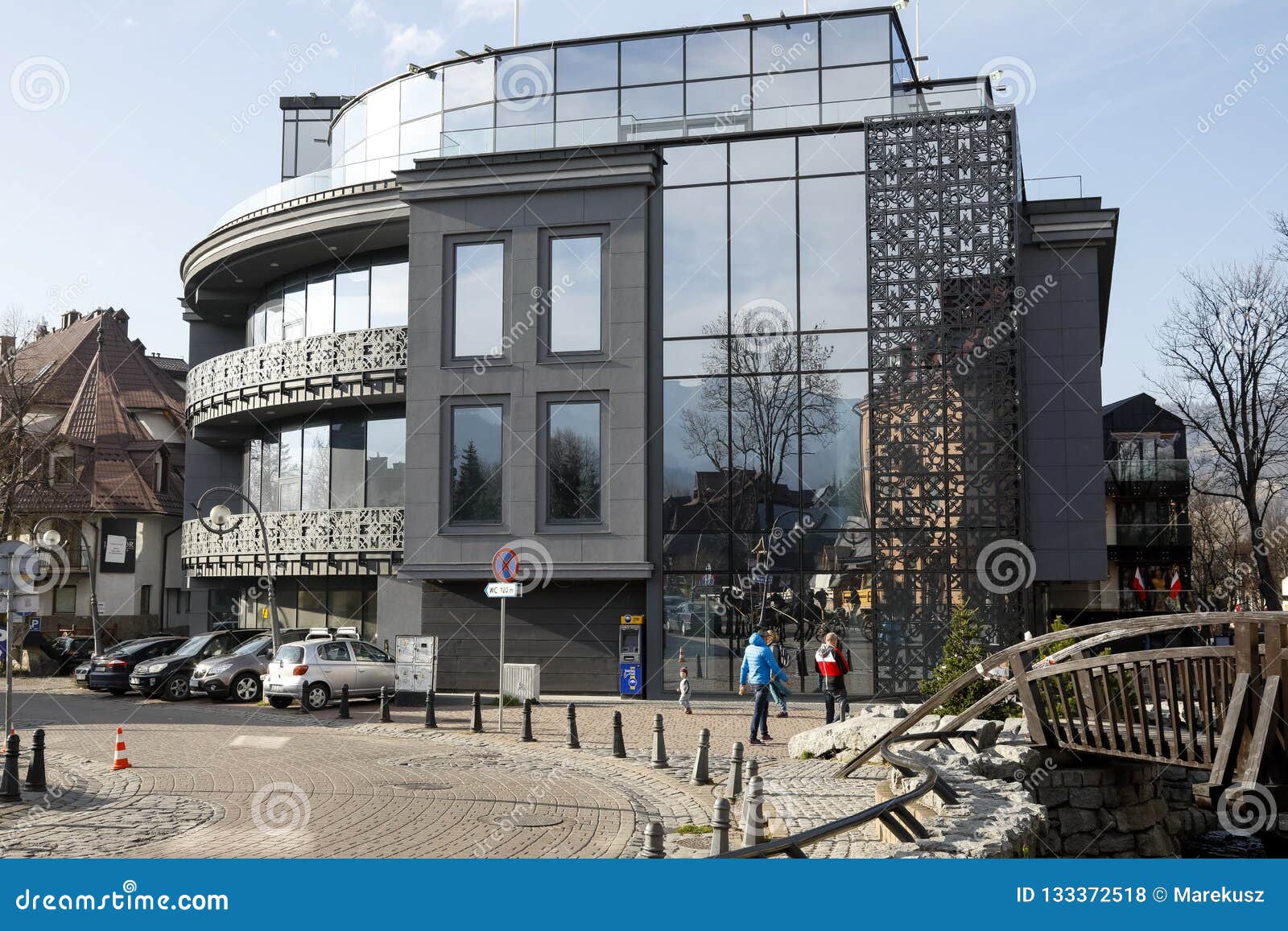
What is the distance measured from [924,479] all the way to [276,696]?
49.9ft

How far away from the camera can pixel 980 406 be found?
1053 inches

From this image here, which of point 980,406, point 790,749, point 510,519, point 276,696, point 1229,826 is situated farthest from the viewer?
point 510,519

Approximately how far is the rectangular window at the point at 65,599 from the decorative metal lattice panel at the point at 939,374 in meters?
37.4

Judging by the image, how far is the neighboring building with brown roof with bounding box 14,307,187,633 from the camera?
47.9 metres

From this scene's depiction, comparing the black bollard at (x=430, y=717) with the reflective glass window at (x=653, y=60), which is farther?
the reflective glass window at (x=653, y=60)

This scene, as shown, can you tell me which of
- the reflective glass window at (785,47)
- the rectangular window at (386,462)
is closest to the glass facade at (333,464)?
the rectangular window at (386,462)

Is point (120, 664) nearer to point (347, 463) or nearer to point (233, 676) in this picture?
point (233, 676)

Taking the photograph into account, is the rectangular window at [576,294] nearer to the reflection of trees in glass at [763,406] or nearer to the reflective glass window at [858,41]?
the reflection of trees in glass at [763,406]

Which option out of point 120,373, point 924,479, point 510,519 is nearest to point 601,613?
point 510,519

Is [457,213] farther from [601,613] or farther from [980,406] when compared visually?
[980,406]

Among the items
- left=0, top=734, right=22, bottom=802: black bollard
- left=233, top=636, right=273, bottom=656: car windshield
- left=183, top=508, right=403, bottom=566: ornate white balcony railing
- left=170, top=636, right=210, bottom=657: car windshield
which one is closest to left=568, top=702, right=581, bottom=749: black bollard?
left=0, top=734, right=22, bottom=802: black bollard

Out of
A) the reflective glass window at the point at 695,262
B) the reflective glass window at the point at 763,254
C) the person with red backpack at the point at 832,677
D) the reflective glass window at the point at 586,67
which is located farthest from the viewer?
the reflective glass window at the point at 586,67

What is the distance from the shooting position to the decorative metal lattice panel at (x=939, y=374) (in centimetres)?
2614

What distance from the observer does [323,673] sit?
24812mm
